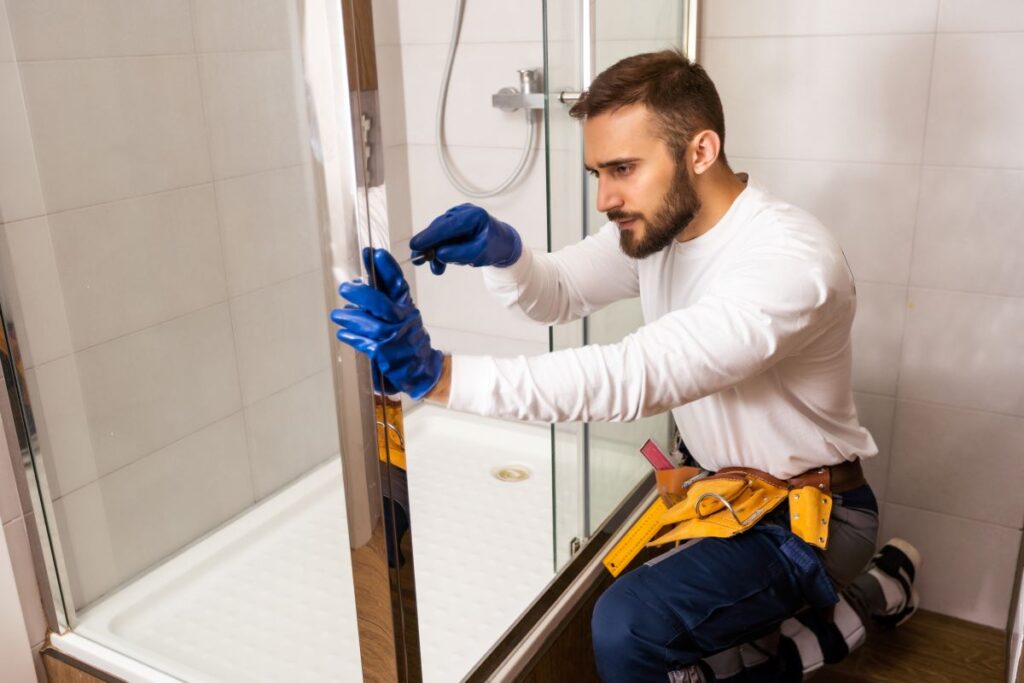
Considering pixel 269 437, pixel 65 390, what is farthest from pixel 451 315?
pixel 65 390

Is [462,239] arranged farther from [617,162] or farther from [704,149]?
[704,149]

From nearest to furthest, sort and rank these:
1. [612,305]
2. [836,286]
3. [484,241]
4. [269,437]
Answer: [836,286] < [484,241] < [269,437] < [612,305]

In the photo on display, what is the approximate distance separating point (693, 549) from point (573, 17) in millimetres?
914

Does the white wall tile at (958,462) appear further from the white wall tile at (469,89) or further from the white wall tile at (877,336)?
the white wall tile at (469,89)

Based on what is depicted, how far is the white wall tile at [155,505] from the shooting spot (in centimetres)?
162

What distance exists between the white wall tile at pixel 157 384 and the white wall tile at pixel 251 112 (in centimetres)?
29

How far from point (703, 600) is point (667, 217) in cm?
61

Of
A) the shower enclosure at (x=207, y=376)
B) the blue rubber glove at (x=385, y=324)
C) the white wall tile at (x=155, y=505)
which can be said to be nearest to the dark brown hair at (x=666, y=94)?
the shower enclosure at (x=207, y=376)

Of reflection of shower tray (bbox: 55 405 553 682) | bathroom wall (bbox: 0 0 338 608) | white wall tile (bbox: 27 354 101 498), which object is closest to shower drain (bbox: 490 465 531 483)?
reflection of shower tray (bbox: 55 405 553 682)

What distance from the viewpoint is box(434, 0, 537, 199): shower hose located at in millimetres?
2326

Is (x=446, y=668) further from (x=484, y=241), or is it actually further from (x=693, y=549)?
(x=484, y=241)

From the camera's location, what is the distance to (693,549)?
1540mm

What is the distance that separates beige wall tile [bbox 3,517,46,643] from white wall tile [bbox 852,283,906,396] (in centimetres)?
164

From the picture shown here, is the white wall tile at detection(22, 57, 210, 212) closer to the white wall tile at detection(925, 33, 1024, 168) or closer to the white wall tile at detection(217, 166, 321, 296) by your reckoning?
the white wall tile at detection(217, 166, 321, 296)
